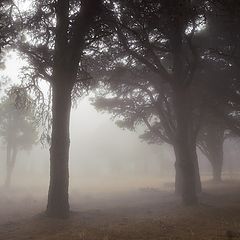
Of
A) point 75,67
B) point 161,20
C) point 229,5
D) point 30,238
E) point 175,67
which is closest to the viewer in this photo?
point 30,238

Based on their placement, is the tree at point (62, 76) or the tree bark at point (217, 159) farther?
the tree bark at point (217, 159)

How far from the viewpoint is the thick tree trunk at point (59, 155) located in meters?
16.2

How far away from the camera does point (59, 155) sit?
16.5 m

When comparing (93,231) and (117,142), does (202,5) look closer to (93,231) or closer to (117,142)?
(93,231)

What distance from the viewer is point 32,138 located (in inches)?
1779

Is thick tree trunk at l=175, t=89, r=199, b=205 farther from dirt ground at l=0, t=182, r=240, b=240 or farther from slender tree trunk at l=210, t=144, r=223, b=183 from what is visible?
slender tree trunk at l=210, t=144, r=223, b=183

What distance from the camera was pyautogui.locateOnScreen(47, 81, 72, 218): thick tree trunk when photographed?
1619 centimetres

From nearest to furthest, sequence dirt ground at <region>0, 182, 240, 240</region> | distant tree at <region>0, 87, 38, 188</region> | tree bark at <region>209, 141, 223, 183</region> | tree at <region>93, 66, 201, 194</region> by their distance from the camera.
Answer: dirt ground at <region>0, 182, 240, 240</region>, tree at <region>93, 66, 201, 194</region>, tree bark at <region>209, 141, 223, 183</region>, distant tree at <region>0, 87, 38, 188</region>

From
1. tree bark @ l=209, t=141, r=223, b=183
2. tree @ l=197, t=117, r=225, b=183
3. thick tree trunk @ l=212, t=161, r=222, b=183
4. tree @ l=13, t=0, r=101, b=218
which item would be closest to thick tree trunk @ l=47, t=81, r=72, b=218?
tree @ l=13, t=0, r=101, b=218

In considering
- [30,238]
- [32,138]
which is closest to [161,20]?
[30,238]

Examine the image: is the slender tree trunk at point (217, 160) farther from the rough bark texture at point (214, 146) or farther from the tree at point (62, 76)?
the tree at point (62, 76)

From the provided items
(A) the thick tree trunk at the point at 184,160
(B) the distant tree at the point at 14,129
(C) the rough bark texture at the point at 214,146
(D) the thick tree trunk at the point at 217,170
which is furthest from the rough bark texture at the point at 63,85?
(B) the distant tree at the point at 14,129

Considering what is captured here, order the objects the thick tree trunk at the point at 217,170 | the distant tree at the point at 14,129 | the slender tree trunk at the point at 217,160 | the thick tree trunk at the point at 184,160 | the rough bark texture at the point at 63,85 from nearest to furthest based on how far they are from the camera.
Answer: the rough bark texture at the point at 63,85, the thick tree trunk at the point at 184,160, the slender tree trunk at the point at 217,160, the thick tree trunk at the point at 217,170, the distant tree at the point at 14,129

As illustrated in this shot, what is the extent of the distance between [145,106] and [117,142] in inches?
2433
